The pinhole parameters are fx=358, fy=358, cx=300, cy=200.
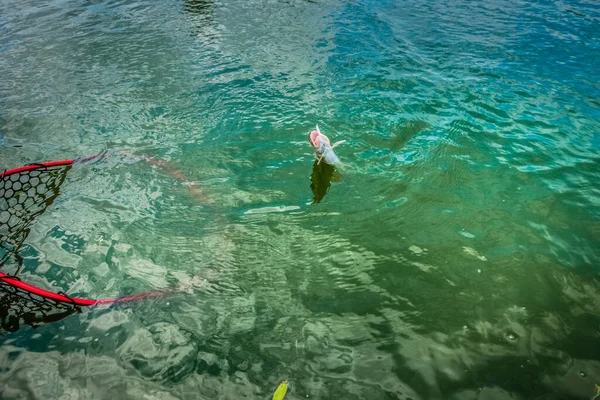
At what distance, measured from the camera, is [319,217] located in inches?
199

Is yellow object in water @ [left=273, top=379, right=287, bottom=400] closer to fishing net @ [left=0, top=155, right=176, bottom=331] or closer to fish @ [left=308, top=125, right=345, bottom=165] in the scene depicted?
fishing net @ [left=0, top=155, right=176, bottom=331]

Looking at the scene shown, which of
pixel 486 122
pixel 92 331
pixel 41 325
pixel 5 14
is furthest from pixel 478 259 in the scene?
pixel 5 14

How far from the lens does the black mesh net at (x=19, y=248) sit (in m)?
3.80

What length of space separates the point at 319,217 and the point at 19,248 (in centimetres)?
396

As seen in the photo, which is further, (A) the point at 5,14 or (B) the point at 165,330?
(A) the point at 5,14

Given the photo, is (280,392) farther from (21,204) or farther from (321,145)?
(21,204)

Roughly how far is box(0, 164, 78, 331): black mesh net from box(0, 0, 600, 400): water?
144 mm

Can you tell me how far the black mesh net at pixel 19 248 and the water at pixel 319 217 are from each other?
14 centimetres

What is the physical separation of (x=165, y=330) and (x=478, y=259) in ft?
12.2

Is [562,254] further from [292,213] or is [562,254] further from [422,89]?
[422,89]

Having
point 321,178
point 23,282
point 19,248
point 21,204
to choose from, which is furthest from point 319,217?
point 21,204

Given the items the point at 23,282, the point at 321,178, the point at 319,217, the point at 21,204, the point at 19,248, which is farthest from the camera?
the point at 321,178

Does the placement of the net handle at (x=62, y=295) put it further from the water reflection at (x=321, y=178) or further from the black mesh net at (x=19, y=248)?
the water reflection at (x=321, y=178)

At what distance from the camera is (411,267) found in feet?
14.4
